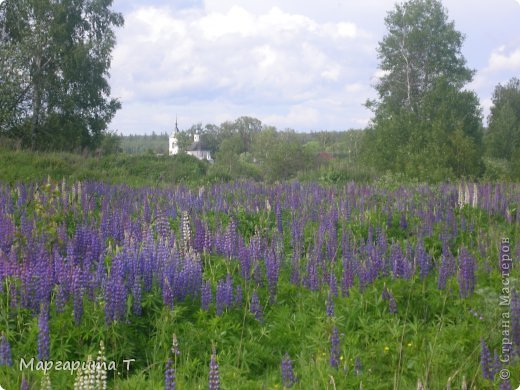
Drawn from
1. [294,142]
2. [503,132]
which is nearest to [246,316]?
[294,142]

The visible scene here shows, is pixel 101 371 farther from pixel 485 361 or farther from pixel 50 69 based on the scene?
pixel 50 69

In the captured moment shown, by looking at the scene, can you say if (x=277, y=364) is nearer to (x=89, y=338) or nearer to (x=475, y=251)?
(x=89, y=338)

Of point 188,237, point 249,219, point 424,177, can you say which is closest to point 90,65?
point 424,177

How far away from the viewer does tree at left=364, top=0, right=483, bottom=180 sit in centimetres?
2581

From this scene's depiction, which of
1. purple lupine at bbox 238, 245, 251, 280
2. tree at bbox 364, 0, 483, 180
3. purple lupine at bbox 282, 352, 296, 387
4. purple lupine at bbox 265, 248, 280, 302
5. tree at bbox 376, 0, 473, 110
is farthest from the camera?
tree at bbox 376, 0, 473, 110

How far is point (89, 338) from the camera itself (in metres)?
4.70

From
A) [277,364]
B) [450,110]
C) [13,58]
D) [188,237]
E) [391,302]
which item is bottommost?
[277,364]

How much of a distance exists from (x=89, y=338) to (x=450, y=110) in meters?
30.3

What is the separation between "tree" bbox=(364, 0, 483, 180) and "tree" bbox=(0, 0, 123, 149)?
1658 cm

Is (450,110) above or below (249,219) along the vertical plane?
above

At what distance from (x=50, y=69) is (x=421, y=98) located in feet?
74.9

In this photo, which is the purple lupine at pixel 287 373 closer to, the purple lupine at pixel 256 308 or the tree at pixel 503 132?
the purple lupine at pixel 256 308

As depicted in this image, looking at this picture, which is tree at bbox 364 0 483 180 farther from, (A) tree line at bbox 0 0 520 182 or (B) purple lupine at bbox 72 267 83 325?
(B) purple lupine at bbox 72 267 83 325

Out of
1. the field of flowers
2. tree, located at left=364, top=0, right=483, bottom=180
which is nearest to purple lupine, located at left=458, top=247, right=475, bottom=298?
the field of flowers
